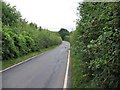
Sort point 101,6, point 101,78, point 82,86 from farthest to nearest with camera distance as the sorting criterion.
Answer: point 82,86 → point 101,6 → point 101,78

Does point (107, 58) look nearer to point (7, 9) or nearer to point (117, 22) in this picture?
point (117, 22)

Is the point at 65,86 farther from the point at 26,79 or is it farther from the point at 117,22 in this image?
the point at 117,22

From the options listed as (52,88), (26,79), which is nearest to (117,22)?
(52,88)

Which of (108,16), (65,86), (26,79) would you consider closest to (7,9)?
(26,79)

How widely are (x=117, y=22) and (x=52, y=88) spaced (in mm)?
4172

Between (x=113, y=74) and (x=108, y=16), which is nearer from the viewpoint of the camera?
(x=113, y=74)

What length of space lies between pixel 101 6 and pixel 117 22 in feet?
5.84

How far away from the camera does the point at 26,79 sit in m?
13.0

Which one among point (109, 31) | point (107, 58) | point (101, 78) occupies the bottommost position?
point (101, 78)

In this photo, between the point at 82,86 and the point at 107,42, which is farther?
the point at 82,86

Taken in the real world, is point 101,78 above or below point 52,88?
above

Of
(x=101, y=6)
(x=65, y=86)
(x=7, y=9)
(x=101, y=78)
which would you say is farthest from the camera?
(x=7, y=9)

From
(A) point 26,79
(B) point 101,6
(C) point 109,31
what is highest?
(B) point 101,6

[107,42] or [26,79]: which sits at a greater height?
[107,42]
